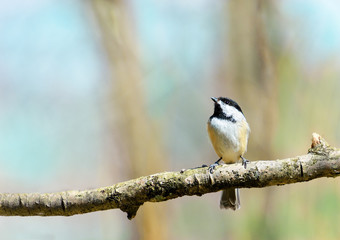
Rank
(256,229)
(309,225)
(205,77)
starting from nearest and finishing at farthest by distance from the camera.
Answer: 1. (309,225)
2. (256,229)
3. (205,77)

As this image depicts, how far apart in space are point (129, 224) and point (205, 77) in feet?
8.17

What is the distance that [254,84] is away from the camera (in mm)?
5785

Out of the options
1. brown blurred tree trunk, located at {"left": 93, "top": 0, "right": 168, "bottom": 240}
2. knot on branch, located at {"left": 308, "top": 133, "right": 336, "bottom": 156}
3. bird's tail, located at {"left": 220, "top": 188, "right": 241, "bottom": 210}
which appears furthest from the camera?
brown blurred tree trunk, located at {"left": 93, "top": 0, "right": 168, "bottom": 240}

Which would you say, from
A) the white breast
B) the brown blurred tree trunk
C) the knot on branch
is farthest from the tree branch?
the brown blurred tree trunk

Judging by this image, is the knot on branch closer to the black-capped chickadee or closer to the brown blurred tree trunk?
the black-capped chickadee

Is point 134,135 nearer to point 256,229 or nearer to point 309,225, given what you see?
point 256,229

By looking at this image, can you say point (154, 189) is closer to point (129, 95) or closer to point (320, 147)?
point (320, 147)

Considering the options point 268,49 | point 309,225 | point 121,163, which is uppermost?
point 268,49

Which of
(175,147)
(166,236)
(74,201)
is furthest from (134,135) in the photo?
(74,201)

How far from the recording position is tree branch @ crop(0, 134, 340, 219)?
215 centimetres

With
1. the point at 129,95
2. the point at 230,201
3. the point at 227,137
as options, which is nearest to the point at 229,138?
the point at 227,137

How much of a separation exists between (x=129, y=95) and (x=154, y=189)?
3796mm

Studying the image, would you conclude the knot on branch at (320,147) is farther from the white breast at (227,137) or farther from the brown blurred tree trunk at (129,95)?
the brown blurred tree trunk at (129,95)

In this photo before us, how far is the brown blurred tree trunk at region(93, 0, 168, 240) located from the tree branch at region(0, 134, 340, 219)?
3.32 metres
